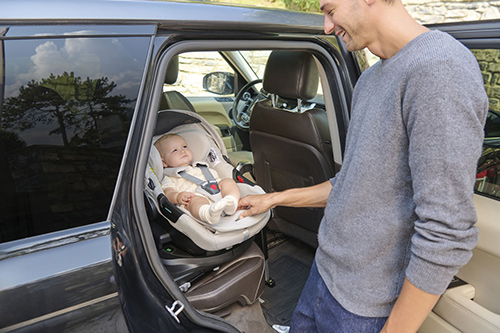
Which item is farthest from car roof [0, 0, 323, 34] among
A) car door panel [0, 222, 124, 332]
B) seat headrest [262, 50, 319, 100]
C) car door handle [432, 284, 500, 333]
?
car door handle [432, 284, 500, 333]

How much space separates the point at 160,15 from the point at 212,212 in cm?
98

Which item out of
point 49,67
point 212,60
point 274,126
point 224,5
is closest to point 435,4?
point 212,60

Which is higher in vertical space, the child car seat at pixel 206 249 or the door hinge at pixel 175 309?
the door hinge at pixel 175 309

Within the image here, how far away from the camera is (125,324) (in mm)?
1237

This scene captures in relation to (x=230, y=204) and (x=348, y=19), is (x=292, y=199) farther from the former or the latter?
(x=348, y=19)

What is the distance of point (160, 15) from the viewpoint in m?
1.41

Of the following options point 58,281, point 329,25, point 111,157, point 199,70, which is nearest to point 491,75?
point 329,25

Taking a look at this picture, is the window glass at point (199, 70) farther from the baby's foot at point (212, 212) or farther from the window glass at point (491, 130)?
the window glass at point (491, 130)

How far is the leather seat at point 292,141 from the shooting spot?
7.68ft

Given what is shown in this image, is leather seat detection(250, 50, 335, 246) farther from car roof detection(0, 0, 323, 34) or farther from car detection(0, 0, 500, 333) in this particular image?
car roof detection(0, 0, 323, 34)

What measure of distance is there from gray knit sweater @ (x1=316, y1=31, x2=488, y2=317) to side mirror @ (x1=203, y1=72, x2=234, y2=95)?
301cm

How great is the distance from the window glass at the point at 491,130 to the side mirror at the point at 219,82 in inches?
114

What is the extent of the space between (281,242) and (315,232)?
1.09 feet

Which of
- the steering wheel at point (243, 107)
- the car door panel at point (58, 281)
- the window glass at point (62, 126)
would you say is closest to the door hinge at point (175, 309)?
the car door panel at point (58, 281)
